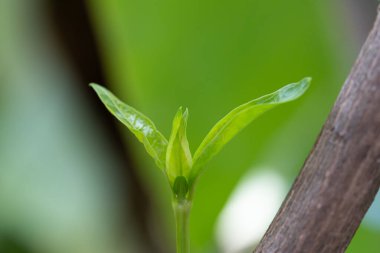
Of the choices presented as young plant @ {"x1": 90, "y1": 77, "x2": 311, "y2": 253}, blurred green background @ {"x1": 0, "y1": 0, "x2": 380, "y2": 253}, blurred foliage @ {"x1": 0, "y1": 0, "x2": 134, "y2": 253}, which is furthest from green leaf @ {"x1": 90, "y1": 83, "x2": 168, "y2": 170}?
blurred foliage @ {"x1": 0, "y1": 0, "x2": 134, "y2": 253}

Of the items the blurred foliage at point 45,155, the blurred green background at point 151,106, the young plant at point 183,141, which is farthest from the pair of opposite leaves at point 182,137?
the blurred foliage at point 45,155

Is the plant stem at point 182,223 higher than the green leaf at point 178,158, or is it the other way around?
the green leaf at point 178,158

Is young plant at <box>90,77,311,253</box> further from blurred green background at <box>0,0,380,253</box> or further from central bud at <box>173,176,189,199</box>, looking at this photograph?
blurred green background at <box>0,0,380,253</box>

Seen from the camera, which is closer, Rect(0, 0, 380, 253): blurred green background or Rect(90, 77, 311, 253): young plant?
Rect(90, 77, 311, 253): young plant

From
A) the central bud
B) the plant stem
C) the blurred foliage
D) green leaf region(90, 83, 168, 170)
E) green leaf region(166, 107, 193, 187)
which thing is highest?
green leaf region(90, 83, 168, 170)

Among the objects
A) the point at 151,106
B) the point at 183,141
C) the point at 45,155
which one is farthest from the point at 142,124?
the point at 45,155

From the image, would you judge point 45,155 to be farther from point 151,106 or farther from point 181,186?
point 181,186

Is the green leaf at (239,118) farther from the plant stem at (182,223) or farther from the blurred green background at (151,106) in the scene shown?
the blurred green background at (151,106)
